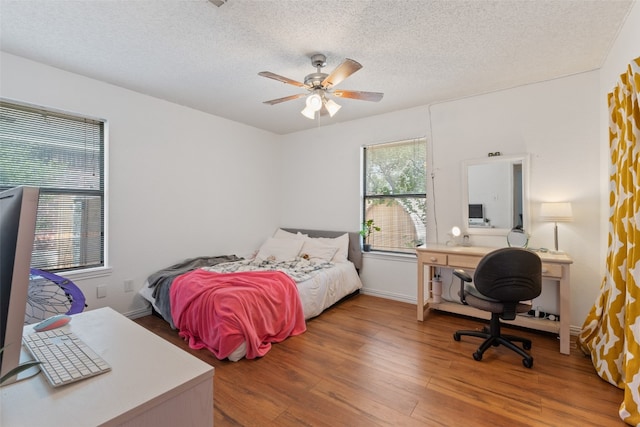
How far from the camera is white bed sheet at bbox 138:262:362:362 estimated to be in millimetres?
3094

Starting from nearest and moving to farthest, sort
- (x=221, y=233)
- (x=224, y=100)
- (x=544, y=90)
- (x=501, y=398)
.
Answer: (x=501, y=398) < (x=544, y=90) < (x=224, y=100) < (x=221, y=233)

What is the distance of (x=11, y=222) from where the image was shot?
2.39ft

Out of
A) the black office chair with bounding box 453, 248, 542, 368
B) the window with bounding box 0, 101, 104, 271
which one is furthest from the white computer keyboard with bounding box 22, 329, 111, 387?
the black office chair with bounding box 453, 248, 542, 368

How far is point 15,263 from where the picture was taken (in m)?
0.70

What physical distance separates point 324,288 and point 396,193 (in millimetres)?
1669

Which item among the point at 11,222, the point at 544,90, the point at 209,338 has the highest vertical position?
the point at 544,90

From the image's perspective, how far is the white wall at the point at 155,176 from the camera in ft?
9.26

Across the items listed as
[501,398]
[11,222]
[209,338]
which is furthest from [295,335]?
[11,222]

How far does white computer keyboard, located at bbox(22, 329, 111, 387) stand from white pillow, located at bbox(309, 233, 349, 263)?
315cm

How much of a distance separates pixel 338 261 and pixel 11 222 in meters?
3.46

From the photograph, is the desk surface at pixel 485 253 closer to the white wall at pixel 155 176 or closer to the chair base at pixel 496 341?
the chair base at pixel 496 341

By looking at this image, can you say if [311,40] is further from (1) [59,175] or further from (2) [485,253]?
(1) [59,175]

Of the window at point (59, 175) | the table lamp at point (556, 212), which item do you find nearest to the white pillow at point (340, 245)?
the table lamp at point (556, 212)

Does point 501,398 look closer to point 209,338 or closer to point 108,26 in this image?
point 209,338
